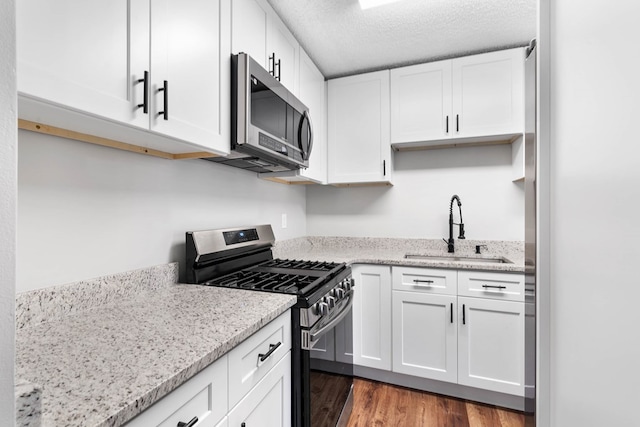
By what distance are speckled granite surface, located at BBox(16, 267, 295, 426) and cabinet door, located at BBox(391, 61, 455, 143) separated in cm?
180

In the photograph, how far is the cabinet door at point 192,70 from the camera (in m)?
0.98

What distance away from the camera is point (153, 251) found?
130cm

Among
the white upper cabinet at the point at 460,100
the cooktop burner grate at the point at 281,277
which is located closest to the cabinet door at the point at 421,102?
the white upper cabinet at the point at 460,100

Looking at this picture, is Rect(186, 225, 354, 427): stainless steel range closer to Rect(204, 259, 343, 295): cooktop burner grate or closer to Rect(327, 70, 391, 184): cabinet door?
Rect(204, 259, 343, 295): cooktop burner grate

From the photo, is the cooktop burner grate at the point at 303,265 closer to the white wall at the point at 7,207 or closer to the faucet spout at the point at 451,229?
the faucet spout at the point at 451,229

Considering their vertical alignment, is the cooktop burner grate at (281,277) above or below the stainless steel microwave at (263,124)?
below


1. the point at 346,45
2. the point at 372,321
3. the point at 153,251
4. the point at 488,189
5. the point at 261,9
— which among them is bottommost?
the point at 372,321

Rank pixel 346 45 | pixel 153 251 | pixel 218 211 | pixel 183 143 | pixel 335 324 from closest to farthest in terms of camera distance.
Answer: pixel 183 143 < pixel 153 251 < pixel 335 324 < pixel 218 211 < pixel 346 45

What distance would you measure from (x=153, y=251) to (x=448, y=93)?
2278mm

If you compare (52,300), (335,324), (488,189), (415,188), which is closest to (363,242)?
(415,188)

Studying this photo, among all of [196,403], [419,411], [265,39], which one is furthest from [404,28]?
[419,411]

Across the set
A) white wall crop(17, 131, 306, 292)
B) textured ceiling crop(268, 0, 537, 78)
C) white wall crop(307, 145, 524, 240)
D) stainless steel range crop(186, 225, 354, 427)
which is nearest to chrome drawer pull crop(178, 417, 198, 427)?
stainless steel range crop(186, 225, 354, 427)

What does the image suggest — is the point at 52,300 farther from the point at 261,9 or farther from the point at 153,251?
the point at 261,9

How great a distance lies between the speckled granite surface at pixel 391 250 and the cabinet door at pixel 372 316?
0.11 m
